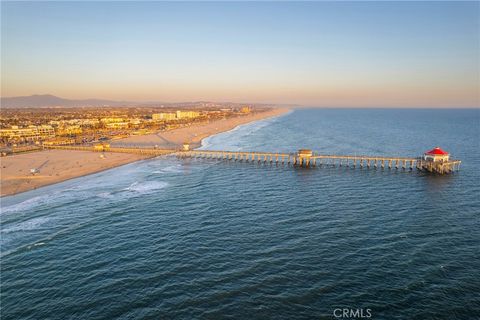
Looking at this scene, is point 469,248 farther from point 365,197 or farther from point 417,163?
point 417,163

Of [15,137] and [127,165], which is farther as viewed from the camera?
[15,137]

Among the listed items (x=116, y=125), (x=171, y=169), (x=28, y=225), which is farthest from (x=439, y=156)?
(x=116, y=125)

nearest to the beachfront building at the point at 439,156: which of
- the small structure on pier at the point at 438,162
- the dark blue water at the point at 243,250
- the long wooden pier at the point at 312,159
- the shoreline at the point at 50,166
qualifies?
the small structure on pier at the point at 438,162

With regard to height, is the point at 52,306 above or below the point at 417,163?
below

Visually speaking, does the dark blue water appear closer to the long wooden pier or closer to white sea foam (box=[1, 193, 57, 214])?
white sea foam (box=[1, 193, 57, 214])

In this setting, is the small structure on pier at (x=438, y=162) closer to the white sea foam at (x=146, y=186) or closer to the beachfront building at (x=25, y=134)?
the white sea foam at (x=146, y=186)

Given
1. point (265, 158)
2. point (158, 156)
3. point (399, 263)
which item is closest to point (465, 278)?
point (399, 263)

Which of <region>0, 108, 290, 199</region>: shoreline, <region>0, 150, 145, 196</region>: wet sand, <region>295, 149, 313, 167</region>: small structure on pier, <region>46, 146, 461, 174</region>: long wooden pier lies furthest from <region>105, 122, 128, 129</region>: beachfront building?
<region>295, 149, 313, 167</region>: small structure on pier
